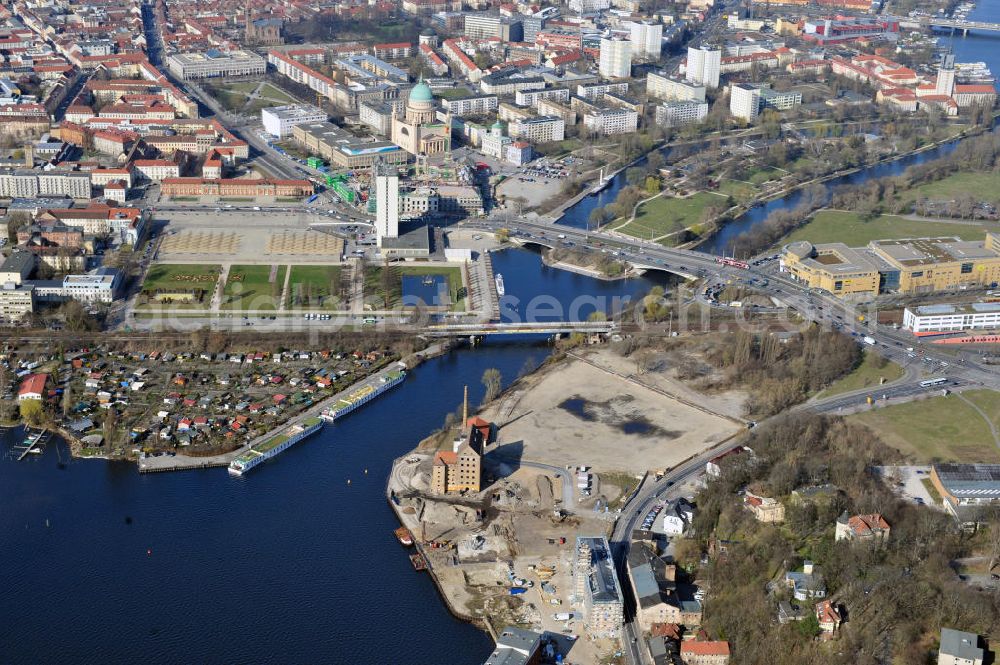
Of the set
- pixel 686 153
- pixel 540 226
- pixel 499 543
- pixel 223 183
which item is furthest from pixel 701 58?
pixel 499 543

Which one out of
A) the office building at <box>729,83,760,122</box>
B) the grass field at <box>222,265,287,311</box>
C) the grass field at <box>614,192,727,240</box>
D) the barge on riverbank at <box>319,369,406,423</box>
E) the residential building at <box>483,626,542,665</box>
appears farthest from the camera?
the office building at <box>729,83,760,122</box>

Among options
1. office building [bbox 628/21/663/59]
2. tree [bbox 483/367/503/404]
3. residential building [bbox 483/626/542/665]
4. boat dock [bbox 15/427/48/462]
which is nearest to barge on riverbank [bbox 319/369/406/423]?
tree [bbox 483/367/503/404]

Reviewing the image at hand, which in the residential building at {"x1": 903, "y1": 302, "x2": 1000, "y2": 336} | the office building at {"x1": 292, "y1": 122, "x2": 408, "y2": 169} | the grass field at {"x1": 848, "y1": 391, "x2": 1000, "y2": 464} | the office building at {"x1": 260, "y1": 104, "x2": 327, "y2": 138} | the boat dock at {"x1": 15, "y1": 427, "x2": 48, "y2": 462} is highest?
the office building at {"x1": 260, "y1": 104, "x2": 327, "y2": 138}

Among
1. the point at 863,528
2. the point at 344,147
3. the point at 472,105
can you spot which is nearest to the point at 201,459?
the point at 863,528

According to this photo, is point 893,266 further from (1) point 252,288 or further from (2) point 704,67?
(2) point 704,67

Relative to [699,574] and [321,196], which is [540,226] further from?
[699,574]

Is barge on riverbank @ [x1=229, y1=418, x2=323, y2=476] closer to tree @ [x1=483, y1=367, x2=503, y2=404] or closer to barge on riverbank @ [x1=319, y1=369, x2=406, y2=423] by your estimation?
barge on riverbank @ [x1=319, y1=369, x2=406, y2=423]

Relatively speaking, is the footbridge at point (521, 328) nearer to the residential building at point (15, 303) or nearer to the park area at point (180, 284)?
the park area at point (180, 284)

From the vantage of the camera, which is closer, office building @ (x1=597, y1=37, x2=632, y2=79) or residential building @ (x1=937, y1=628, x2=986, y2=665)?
residential building @ (x1=937, y1=628, x2=986, y2=665)
